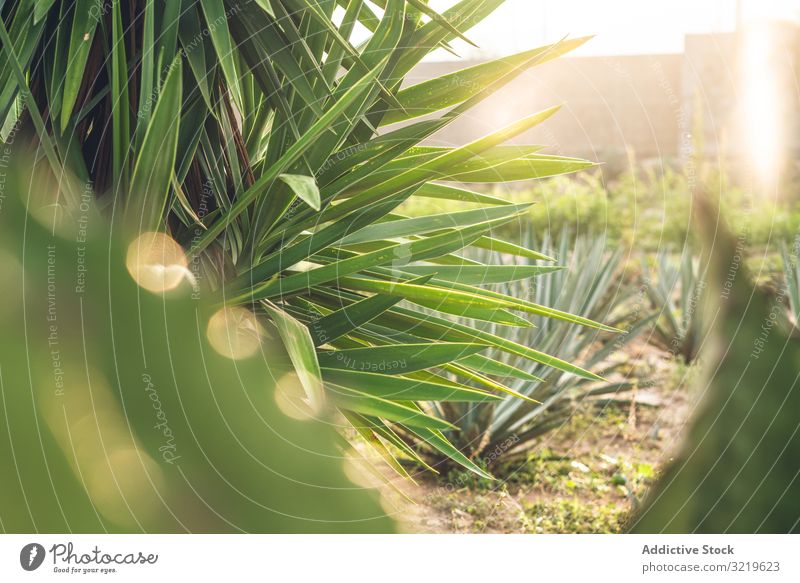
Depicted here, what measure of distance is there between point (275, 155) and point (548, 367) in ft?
6.08

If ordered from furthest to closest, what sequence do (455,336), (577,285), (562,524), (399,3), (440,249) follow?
(577,285) < (562,524) < (455,336) < (440,249) < (399,3)

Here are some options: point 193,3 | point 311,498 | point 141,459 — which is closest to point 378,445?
point 311,498

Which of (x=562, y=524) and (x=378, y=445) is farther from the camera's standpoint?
(x=562, y=524)

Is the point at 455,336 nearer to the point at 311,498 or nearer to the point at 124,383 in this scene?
the point at 311,498

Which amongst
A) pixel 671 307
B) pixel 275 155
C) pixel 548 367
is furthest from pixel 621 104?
pixel 275 155

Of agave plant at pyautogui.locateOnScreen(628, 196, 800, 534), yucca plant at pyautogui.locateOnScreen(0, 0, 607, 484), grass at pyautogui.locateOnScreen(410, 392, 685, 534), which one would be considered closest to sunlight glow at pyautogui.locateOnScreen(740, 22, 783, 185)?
grass at pyautogui.locateOnScreen(410, 392, 685, 534)

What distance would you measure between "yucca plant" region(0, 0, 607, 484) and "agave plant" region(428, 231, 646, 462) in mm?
1003

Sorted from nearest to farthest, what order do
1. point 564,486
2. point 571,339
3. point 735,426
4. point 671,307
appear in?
1. point 735,426
2. point 564,486
3. point 571,339
4. point 671,307

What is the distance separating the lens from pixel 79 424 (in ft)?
3.07

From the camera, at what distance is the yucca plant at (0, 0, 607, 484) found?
100cm

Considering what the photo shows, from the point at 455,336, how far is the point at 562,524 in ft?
3.90

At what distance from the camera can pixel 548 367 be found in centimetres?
278

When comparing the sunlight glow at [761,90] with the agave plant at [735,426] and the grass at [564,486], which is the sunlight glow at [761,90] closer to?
the grass at [564,486]

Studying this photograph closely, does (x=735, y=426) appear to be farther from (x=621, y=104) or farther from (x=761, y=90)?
(x=621, y=104)
